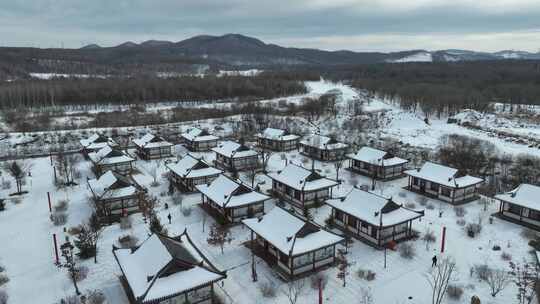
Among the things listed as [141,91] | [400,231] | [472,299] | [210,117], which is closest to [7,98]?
[141,91]

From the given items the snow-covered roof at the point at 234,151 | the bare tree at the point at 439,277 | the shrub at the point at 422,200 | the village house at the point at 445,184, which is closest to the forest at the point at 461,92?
the village house at the point at 445,184

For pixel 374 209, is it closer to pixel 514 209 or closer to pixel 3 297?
pixel 514 209

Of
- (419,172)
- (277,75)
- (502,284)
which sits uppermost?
(277,75)

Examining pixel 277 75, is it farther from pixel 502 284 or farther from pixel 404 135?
pixel 502 284

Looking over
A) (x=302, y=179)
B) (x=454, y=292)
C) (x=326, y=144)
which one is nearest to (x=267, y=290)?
(x=454, y=292)

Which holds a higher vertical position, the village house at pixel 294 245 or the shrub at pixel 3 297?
the village house at pixel 294 245

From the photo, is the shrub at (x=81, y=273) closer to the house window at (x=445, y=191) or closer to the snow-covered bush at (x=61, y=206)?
the snow-covered bush at (x=61, y=206)
